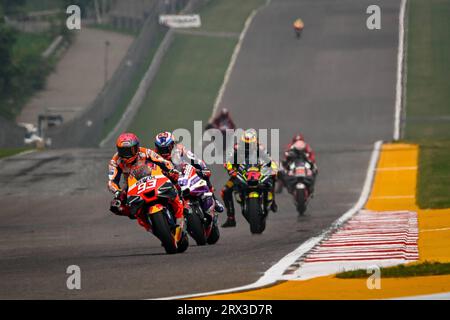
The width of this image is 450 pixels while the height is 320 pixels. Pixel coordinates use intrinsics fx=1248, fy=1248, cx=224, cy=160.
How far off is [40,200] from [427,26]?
39.2m

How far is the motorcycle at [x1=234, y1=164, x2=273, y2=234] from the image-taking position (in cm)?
2008

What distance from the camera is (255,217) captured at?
20.0 metres

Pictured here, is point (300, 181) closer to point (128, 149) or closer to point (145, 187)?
point (128, 149)

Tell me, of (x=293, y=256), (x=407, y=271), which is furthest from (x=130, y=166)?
(x=407, y=271)

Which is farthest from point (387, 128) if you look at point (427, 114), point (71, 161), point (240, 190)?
point (240, 190)

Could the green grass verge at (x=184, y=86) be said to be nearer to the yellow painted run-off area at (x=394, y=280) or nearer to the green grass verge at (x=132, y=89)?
the green grass verge at (x=132, y=89)

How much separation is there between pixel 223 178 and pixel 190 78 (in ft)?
92.5

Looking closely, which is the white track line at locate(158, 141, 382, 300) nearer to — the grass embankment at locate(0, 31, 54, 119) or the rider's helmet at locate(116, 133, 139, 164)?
the rider's helmet at locate(116, 133, 139, 164)

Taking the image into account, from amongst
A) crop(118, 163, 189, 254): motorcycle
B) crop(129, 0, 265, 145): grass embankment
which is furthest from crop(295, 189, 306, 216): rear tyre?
crop(129, 0, 265, 145): grass embankment

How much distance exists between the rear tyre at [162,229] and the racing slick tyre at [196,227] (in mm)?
1183

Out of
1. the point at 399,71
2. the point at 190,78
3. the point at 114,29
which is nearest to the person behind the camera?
the point at 399,71

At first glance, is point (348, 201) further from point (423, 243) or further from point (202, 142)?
point (202, 142)

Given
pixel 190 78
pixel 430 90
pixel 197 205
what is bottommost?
pixel 197 205

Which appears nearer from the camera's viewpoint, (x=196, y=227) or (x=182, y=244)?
(x=182, y=244)
